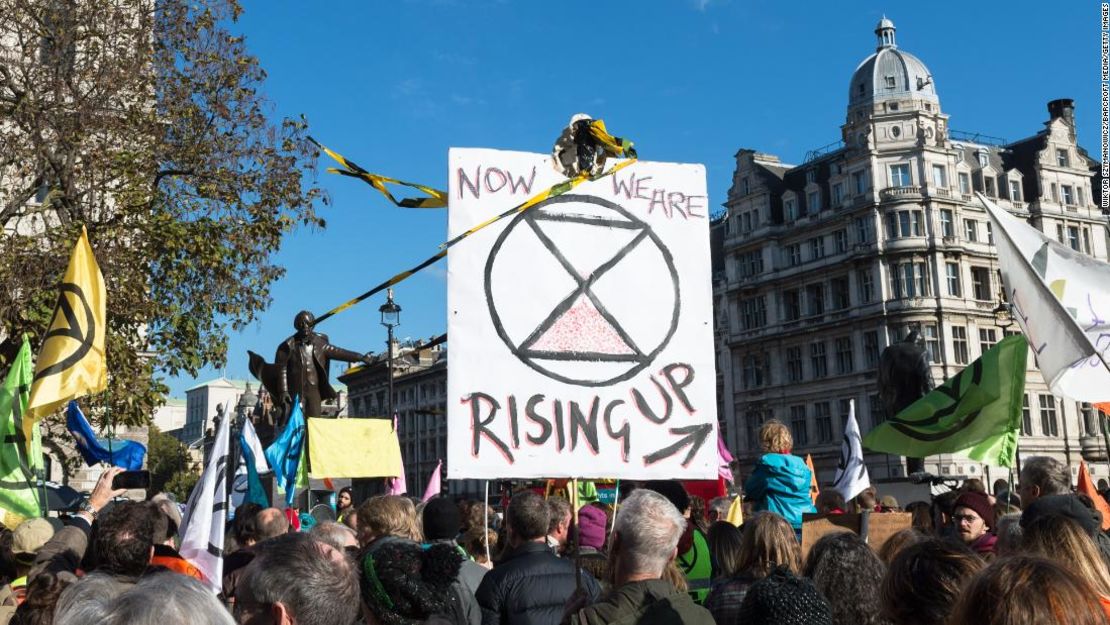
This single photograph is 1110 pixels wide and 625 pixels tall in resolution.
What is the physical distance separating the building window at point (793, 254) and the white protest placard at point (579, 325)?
5834 cm

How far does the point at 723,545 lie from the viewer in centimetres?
552

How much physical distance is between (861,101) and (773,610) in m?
61.2

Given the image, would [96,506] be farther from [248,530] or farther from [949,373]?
[949,373]

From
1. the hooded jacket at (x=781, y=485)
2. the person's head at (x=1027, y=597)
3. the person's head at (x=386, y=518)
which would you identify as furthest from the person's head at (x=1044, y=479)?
A: the person's head at (x=1027, y=597)

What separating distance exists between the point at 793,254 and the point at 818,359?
617 centimetres

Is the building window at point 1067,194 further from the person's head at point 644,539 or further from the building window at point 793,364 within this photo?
the person's head at point 644,539

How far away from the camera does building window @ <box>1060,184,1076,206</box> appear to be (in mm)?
60656

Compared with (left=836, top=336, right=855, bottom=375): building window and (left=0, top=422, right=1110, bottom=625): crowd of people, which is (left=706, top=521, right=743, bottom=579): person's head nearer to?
(left=0, top=422, right=1110, bottom=625): crowd of people

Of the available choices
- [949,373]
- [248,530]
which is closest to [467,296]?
[248,530]

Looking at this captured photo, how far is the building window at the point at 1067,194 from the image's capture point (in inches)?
2388

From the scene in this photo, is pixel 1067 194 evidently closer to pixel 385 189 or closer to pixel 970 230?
pixel 970 230

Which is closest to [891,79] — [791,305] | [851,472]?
[791,305]

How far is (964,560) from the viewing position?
329 cm

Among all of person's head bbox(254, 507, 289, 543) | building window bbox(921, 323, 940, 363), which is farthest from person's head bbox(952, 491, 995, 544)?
building window bbox(921, 323, 940, 363)
